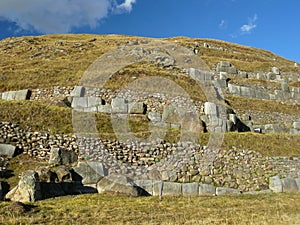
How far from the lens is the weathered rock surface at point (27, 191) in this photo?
45.8ft

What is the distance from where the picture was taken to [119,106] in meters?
29.4

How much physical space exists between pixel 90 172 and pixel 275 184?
12.1 m

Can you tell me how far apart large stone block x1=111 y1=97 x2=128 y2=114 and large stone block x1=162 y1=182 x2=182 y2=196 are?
38.6ft

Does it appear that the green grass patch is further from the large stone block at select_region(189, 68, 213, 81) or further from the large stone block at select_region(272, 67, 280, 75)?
the large stone block at select_region(272, 67, 280, 75)

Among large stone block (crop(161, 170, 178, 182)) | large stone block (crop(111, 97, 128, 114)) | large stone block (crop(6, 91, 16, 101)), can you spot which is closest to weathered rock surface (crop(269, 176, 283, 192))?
large stone block (crop(161, 170, 178, 182))

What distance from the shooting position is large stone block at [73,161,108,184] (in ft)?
58.0

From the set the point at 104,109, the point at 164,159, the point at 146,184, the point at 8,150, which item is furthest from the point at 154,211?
the point at 104,109

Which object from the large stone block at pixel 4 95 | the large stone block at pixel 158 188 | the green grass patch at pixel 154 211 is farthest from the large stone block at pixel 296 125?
the large stone block at pixel 4 95

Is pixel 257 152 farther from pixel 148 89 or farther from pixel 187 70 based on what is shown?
pixel 187 70

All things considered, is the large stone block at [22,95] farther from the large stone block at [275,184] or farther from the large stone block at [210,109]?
the large stone block at [275,184]

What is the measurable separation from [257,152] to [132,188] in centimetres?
1124

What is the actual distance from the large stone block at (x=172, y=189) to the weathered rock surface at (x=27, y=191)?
280 inches

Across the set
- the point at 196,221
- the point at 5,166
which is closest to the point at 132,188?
the point at 196,221

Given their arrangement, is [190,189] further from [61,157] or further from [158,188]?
[61,157]
